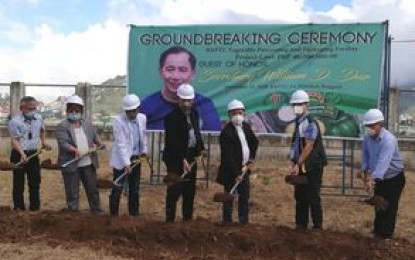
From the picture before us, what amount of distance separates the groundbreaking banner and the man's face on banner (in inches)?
4.0

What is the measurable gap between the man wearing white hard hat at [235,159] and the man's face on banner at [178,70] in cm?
289

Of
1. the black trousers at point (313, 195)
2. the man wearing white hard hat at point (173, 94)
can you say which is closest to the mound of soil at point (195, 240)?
the black trousers at point (313, 195)

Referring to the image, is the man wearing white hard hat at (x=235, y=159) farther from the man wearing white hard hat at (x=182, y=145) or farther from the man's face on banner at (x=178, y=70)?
the man's face on banner at (x=178, y=70)

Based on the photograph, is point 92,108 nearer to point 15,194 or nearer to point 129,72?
point 129,72

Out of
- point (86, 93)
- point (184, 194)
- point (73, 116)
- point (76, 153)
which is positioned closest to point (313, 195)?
point (184, 194)

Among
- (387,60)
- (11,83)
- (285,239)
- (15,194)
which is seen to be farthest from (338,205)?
(11,83)

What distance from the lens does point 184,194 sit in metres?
7.79

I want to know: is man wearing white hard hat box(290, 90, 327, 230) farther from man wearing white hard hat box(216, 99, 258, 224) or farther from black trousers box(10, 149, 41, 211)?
black trousers box(10, 149, 41, 211)

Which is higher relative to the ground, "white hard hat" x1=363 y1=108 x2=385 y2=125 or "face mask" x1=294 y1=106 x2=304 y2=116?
"face mask" x1=294 y1=106 x2=304 y2=116

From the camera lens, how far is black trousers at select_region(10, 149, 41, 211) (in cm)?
862

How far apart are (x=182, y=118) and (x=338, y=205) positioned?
12.1 feet

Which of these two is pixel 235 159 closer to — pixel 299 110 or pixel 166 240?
pixel 299 110

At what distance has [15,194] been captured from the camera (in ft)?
28.7

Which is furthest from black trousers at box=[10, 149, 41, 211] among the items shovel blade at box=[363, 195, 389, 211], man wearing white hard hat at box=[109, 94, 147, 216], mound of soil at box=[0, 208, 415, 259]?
shovel blade at box=[363, 195, 389, 211]
